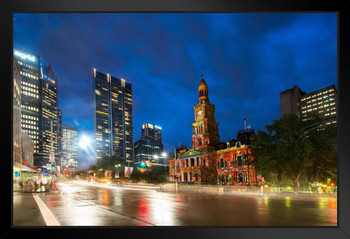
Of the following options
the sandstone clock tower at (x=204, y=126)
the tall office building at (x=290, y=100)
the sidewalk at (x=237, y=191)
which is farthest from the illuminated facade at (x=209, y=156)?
the tall office building at (x=290, y=100)

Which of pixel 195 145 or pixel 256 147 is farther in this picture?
pixel 195 145

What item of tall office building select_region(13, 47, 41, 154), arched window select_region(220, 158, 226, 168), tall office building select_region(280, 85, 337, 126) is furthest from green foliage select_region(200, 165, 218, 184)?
tall office building select_region(13, 47, 41, 154)

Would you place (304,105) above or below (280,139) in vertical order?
above

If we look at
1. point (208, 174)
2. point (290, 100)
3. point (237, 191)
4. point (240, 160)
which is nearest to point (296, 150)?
point (237, 191)

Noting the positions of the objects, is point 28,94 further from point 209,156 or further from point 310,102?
point 310,102

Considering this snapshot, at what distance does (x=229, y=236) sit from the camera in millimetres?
8992

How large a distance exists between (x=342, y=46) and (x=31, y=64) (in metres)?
163

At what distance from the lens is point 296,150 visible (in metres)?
34.4

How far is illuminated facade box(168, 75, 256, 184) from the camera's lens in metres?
66.5

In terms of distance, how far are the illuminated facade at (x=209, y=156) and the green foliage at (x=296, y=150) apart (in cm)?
2357

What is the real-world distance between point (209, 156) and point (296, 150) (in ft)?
135

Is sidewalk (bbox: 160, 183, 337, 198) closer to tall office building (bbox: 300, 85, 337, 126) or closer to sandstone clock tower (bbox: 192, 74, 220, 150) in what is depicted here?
sandstone clock tower (bbox: 192, 74, 220, 150)
